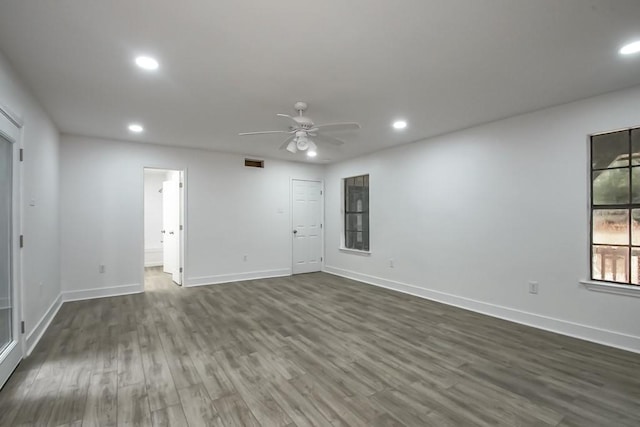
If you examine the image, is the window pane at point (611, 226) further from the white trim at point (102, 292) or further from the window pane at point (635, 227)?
the white trim at point (102, 292)

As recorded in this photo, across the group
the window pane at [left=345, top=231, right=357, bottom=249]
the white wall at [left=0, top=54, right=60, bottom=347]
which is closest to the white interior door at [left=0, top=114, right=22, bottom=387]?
the white wall at [left=0, top=54, right=60, bottom=347]

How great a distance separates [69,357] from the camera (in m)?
2.76

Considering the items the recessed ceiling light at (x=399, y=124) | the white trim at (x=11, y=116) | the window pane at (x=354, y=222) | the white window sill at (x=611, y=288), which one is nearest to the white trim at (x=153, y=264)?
the window pane at (x=354, y=222)

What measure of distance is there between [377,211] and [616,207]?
10.8 feet

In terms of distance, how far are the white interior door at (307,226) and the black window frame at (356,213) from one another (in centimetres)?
71

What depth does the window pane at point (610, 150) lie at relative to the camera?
9.95 feet

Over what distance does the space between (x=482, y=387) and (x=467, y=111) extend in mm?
2892

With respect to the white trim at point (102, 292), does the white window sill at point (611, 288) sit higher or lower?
higher

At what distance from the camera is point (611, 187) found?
3.09m

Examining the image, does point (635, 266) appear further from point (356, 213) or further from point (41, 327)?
point (41, 327)

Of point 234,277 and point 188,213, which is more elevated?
point 188,213

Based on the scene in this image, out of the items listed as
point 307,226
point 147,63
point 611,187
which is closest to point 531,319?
point 611,187

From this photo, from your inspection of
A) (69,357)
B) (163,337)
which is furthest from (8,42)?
(163,337)

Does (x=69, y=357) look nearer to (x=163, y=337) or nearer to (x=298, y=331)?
(x=163, y=337)
